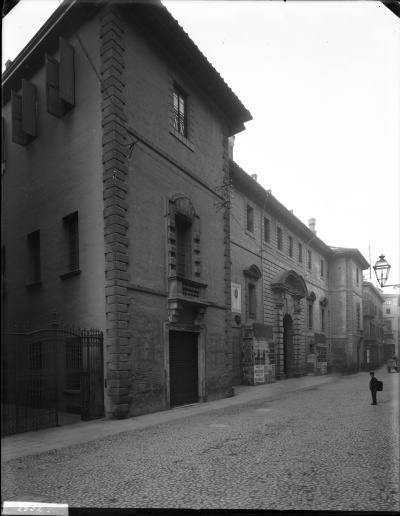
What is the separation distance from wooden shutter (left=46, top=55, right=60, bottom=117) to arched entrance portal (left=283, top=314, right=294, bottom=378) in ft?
65.1

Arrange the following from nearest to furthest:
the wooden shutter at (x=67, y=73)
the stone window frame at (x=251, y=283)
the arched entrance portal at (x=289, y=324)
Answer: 1. the wooden shutter at (x=67, y=73)
2. the stone window frame at (x=251, y=283)
3. the arched entrance portal at (x=289, y=324)

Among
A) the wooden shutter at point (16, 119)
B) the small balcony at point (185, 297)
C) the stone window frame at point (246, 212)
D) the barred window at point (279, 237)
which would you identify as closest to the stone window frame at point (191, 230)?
the small balcony at point (185, 297)

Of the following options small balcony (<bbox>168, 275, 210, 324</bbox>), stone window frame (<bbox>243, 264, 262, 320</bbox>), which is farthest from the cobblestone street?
stone window frame (<bbox>243, 264, 262, 320</bbox>)

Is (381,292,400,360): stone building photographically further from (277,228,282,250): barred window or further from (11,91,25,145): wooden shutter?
(11,91,25,145): wooden shutter

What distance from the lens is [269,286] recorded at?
25.2m

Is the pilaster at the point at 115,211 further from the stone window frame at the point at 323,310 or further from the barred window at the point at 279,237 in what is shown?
the stone window frame at the point at 323,310

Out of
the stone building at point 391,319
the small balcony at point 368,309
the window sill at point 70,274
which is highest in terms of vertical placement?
the window sill at point 70,274

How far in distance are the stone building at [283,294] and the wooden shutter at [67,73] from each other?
1001 centimetres

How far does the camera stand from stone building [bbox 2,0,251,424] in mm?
11305

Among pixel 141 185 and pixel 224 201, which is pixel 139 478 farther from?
pixel 224 201

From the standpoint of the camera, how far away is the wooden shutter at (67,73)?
36.8ft

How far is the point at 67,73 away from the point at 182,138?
430cm

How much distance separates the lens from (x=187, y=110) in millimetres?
15289

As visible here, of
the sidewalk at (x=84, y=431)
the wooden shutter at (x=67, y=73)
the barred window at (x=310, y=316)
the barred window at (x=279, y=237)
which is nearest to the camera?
the sidewalk at (x=84, y=431)
